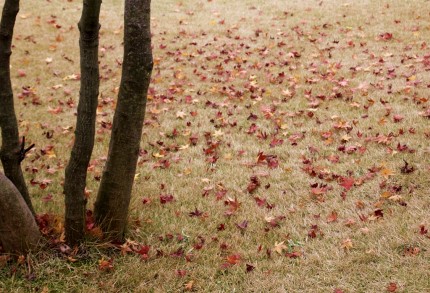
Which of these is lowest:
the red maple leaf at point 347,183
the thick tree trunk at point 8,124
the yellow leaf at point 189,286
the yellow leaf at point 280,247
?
the yellow leaf at point 189,286

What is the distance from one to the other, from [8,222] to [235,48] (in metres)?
6.58

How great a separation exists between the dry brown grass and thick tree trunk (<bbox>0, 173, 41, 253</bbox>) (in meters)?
0.16

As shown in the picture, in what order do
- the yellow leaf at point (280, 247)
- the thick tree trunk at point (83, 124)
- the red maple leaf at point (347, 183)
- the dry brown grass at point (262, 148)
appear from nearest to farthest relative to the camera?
the thick tree trunk at point (83, 124) → the dry brown grass at point (262, 148) → the yellow leaf at point (280, 247) → the red maple leaf at point (347, 183)

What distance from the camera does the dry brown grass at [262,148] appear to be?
3441 millimetres

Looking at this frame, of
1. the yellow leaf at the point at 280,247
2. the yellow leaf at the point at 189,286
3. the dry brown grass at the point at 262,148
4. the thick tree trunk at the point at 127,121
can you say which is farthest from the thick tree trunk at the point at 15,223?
the yellow leaf at the point at 280,247

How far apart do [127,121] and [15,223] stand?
3.42 feet

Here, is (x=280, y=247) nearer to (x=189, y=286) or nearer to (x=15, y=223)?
(x=189, y=286)

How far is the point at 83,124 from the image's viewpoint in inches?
127

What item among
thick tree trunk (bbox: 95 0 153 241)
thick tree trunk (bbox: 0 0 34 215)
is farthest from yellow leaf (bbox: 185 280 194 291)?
thick tree trunk (bbox: 0 0 34 215)

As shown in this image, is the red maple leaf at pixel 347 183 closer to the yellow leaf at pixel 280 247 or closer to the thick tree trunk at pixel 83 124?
the yellow leaf at pixel 280 247

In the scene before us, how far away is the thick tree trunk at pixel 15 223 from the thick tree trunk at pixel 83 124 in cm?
26

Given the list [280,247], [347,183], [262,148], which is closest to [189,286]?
[280,247]

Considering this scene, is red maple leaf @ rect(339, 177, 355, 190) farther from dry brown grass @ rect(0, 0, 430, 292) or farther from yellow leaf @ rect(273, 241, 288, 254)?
yellow leaf @ rect(273, 241, 288, 254)

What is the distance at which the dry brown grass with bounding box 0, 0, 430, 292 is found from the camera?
11.3ft
